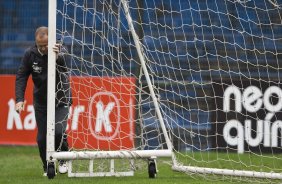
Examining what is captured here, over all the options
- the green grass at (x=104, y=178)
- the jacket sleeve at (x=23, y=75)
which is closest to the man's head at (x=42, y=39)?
the jacket sleeve at (x=23, y=75)

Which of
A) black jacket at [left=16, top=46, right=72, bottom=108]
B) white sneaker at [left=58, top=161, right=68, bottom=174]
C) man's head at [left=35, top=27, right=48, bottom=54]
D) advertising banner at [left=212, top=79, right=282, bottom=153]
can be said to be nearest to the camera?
man's head at [left=35, top=27, right=48, bottom=54]

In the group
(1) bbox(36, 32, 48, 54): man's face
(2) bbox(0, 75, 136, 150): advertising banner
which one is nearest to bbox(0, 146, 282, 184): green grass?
(2) bbox(0, 75, 136, 150): advertising banner

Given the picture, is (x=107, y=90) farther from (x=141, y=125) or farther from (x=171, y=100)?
(x=141, y=125)

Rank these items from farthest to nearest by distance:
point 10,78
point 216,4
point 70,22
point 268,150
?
point 10,78, point 268,150, point 216,4, point 70,22

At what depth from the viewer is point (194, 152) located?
12453mm

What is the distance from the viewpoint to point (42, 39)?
960 centimetres

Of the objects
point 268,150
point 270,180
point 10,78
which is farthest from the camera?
point 10,78

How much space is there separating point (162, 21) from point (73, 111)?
1.74 metres

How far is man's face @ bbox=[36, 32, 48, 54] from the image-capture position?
9602 millimetres

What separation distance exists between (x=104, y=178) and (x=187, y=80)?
14.0 feet

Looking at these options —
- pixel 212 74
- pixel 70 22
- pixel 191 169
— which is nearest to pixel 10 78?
pixel 212 74

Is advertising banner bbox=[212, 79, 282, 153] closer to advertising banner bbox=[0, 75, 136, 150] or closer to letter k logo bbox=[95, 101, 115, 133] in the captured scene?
advertising banner bbox=[0, 75, 136, 150]

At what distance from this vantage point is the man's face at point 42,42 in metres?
9.60

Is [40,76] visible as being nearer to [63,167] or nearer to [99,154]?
[63,167]
